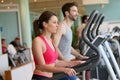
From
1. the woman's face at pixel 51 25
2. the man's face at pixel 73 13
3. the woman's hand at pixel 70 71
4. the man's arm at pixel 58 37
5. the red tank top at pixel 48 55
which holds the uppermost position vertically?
the man's face at pixel 73 13

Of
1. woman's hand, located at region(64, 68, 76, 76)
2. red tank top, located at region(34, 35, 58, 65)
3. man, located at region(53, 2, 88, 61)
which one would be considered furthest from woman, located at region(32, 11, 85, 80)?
man, located at region(53, 2, 88, 61)

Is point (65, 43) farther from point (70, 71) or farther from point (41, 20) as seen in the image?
point (70, 71)

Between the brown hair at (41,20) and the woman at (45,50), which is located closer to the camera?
the woman at (45,50)

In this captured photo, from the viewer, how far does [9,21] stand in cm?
1488

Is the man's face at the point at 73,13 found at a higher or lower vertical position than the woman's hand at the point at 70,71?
higher

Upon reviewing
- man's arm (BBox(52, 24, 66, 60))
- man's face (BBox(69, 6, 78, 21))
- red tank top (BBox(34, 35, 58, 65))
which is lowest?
red tank top (BBox(34, 35, 58, 65))

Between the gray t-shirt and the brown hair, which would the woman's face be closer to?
the brown hair

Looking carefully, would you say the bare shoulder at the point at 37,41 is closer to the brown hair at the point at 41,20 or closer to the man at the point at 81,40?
the brown hair at the point at 41,20

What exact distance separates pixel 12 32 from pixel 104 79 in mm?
10870

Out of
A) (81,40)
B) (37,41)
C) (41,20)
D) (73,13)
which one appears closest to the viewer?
(37,41)

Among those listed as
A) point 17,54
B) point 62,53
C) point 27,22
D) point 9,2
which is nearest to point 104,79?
point 62,53

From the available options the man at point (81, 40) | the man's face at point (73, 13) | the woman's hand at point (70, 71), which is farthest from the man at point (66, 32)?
the woman's hand at point (70, 71)


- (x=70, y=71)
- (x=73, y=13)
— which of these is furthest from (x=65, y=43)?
(x=70, y=71)

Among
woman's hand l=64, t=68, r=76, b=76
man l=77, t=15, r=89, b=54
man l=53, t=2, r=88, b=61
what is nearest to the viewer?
woman's hand l=64, t=68, r=76, b=76
